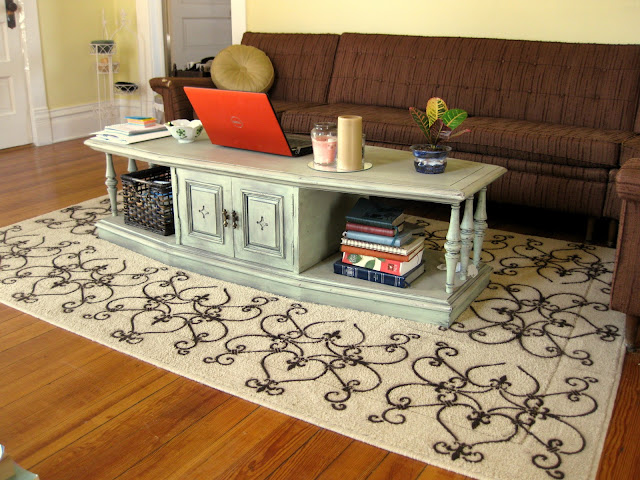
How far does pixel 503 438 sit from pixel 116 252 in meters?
1.91

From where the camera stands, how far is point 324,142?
237 cm

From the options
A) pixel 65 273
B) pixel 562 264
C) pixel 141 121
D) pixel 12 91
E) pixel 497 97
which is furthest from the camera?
pixel 12 91

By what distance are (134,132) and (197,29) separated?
3190 millimetres

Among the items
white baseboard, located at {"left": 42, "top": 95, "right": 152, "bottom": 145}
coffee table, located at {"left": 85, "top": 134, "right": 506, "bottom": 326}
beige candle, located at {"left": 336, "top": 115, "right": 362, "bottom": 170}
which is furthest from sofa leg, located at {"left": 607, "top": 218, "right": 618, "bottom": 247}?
white baseboard, located at {"left": 42, "top": 95, "right": 152, "bottom": 145}

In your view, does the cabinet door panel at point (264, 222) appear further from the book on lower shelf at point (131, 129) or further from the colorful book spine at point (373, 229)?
the book on lower shelf at point (131, 129)

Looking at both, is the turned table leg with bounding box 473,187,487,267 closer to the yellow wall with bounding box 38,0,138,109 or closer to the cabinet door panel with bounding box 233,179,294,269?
the cabinet door panel with bounding box 233,179,294,269

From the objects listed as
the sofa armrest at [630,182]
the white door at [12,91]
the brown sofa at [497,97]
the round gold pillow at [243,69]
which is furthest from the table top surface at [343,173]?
the white door at [12,91]

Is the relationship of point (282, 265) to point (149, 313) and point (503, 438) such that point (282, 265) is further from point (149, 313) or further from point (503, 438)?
point (503, 438)

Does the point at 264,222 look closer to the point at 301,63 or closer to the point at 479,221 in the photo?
the point at 479,221

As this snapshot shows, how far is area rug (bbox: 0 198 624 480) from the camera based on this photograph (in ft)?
5.72

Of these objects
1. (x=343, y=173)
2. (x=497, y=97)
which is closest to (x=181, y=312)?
(x=343, y=173)

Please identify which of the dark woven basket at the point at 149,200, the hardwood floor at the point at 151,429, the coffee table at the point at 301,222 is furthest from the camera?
the dark woven basket at the point at 149,200

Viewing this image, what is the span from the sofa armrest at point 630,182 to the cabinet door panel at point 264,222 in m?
1.06

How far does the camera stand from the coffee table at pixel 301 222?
227cm
